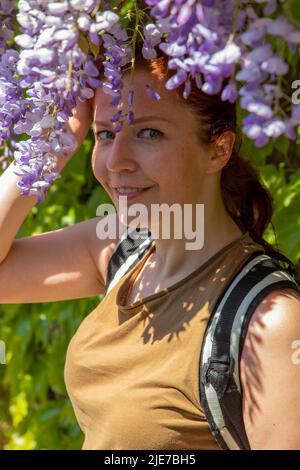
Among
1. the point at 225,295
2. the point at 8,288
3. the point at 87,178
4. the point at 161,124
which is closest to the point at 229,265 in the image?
the point at 225,295

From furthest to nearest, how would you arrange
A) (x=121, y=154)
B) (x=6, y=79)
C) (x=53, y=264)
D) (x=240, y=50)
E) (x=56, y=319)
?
(x=56, y=319)
(x=53, y=264)
(x=121, y=154)
(x=6, y=79)
(x=240, y=50)

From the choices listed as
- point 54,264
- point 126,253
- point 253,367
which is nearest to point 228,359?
point 253,367

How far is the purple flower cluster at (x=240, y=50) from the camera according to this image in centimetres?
83

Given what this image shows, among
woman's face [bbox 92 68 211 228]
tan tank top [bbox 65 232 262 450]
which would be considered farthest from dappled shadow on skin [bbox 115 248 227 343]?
woman's face [bbox 92 68 211 228]

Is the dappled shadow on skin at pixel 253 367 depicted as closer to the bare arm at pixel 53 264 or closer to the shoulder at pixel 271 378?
the shoulder at pixel 271 378

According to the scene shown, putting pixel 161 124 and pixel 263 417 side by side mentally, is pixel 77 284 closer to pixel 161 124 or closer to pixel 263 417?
pixel 161 124

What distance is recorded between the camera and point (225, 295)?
A: 126cm

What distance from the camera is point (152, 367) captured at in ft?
4.33

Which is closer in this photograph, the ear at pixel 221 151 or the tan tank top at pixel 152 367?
the tan tank top at pixel 152 367

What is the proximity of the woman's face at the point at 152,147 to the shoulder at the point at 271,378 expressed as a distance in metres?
0.24

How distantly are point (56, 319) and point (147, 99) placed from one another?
4.02 ft

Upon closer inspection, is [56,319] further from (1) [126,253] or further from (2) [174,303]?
(2) [174,303]

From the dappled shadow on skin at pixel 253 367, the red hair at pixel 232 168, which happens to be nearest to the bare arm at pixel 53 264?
the red hair at pixel 232 168

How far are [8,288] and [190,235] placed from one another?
42cm
